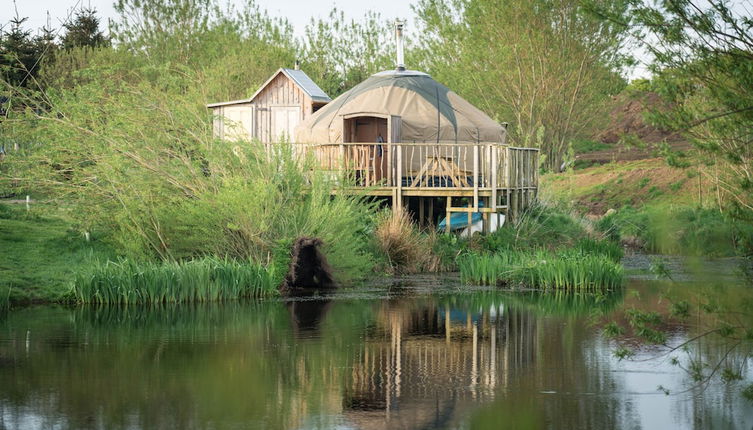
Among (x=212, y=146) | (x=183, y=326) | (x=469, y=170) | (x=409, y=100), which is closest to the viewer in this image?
(x=183, y=326)

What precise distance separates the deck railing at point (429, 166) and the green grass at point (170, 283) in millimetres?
5200

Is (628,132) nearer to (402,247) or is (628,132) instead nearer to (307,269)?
(402,247)

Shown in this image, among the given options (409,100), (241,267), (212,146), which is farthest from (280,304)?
(409,100)

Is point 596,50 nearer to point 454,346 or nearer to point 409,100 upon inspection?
point 409,100

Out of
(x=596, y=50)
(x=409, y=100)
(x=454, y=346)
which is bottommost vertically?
(x=454, y=346)

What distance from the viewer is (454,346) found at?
449 inches

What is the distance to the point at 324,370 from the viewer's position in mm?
9898

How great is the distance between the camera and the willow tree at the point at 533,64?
34.6 meters

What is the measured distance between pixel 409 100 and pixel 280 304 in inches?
444

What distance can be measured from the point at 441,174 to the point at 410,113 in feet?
11.5

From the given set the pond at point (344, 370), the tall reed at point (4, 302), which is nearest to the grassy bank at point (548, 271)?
the pond at point (344, 370)

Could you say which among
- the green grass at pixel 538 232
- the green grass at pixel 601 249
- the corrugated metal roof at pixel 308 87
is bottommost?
the green grass at pixel 601 249

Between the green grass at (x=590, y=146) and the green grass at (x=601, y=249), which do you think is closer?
the green grass at (x=601, y=249)

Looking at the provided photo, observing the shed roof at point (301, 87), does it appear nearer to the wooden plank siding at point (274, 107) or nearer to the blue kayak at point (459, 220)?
the wooden plank siding at point (274, 107)
